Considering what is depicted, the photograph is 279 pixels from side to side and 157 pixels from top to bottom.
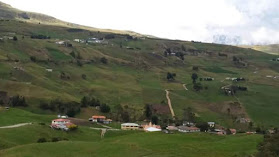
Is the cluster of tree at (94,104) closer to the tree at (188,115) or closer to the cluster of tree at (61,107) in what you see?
the cluster of tree at (61,107)

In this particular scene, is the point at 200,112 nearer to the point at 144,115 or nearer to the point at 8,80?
the point at 144,115

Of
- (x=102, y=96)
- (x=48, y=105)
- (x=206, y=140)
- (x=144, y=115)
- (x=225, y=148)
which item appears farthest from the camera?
(x=102, y=96)

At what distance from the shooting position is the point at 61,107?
164 meters

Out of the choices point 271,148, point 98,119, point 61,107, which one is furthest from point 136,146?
point 61,107

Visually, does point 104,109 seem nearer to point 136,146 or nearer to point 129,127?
point 129,127

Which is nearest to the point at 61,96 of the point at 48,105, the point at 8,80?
the point at 48,105

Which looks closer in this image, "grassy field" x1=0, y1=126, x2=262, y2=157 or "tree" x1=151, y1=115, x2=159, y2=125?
"grassy field" x1=0, y1=126, x2=262, y2=157

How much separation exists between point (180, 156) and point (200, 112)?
11548 cm

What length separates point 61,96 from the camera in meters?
176

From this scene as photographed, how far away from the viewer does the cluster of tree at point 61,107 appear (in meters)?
161

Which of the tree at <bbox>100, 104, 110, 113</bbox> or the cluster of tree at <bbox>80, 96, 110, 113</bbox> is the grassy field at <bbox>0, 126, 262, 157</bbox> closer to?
the tree at <bbox>100, 104, 110, 113</bbox>

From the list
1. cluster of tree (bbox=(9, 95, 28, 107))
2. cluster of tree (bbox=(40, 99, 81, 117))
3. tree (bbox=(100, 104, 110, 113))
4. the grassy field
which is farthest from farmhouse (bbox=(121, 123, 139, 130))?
cluster of tree (bbox=(9, 95, 28, 107))

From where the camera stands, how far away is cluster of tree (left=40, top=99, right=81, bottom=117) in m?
161

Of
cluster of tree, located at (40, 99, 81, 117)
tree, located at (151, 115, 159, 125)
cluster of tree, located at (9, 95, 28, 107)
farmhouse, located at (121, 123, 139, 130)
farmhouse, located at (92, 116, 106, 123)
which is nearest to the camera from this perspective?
farmhouse, located at (121, 123, 139, 130)
